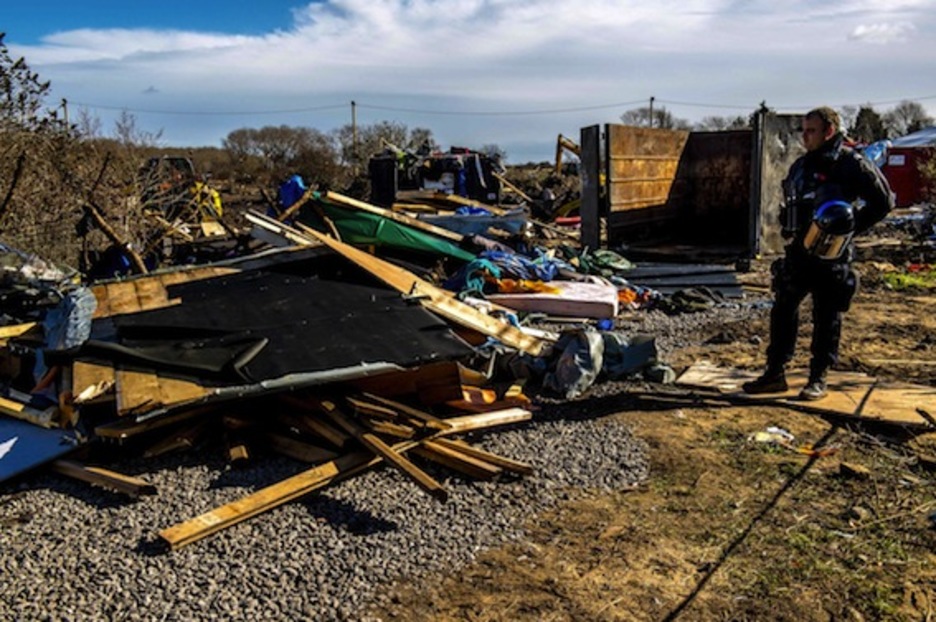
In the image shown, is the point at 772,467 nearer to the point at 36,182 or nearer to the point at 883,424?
the point at 883,424

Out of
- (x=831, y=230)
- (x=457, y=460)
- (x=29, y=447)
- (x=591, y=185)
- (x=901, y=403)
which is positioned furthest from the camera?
(x=591, y=185)

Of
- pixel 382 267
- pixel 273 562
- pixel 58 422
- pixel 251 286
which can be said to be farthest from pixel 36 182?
pixel 273 562

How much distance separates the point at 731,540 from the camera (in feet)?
12.5

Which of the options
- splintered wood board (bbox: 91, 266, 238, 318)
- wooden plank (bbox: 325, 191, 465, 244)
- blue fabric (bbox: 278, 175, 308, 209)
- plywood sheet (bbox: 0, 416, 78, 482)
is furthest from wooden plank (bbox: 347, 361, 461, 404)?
blue fabric (bbox: 278, 175, 308, 209)

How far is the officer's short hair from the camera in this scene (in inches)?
204

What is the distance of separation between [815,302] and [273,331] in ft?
12.7

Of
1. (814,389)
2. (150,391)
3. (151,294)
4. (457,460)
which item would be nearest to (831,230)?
(814,389)

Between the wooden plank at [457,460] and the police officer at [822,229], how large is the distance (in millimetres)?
2539

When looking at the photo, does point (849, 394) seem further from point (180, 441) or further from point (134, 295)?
point (134, 295)

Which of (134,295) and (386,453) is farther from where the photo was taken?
(134,295)

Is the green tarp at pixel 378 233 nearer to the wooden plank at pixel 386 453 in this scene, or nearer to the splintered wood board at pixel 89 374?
the splintered wood board at pixel 89 374

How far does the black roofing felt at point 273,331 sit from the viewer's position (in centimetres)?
508

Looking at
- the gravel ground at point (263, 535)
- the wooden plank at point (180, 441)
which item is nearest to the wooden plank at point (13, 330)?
the gravel ground at point (263, 535)

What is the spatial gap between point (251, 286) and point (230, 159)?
33.2 meters
